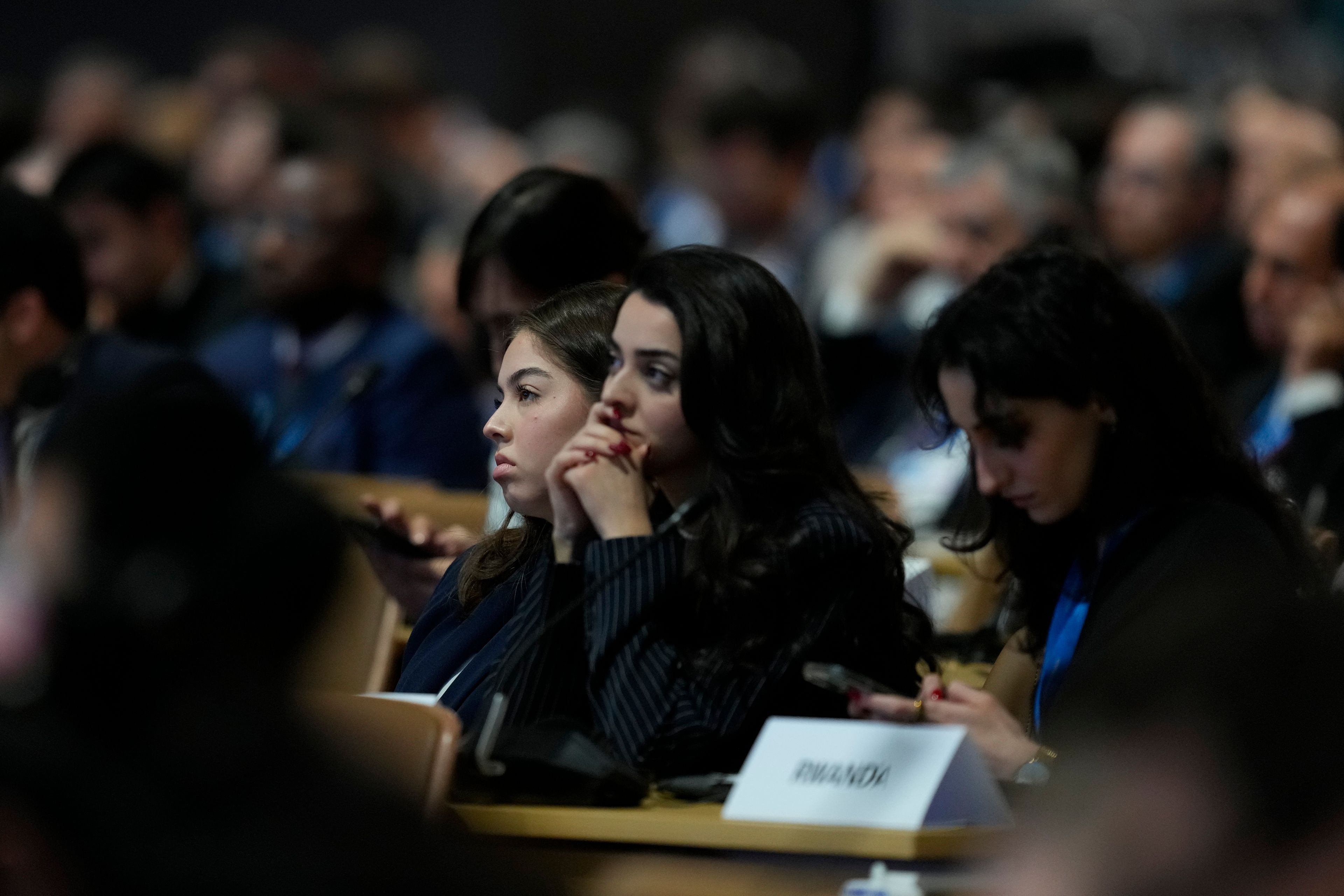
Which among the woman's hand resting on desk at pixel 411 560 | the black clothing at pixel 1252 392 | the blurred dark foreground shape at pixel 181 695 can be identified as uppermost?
the blurred dark foreground shape at pixel 181 695

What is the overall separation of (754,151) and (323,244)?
1.72 meters

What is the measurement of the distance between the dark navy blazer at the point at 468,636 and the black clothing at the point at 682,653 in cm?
8

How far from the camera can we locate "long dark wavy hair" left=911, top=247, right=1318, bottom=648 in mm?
2775

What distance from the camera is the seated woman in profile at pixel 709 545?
2.58 meters

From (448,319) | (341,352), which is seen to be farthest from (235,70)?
(341,352)

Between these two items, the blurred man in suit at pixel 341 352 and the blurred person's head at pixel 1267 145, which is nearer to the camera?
the blurred man in suit at pixel 341 352

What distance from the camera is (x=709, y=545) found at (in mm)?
2623

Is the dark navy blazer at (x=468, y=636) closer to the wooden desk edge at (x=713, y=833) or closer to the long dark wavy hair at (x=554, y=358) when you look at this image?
the long dark wavy hair at (x=554, y=358)

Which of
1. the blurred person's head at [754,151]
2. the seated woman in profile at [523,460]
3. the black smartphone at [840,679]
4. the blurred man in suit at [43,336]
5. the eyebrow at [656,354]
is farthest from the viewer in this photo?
the blurred person's head at [754,151]

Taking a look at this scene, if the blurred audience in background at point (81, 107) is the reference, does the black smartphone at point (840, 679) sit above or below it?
above

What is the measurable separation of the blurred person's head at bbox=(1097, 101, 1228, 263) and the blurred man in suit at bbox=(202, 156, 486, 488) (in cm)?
211

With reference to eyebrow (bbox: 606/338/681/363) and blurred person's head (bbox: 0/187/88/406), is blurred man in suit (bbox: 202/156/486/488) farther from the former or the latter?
eyebrow (bbox: 606/338/681/363)

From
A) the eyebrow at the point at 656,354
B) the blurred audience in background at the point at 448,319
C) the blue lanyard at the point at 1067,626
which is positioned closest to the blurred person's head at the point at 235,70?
the blurred audience in background at the point at 448,319

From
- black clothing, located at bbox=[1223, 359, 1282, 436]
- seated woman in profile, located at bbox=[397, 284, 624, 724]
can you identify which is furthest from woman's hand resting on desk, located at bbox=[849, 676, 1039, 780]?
black clothing, located at bbox=[1223, 359, 1282, 436]
